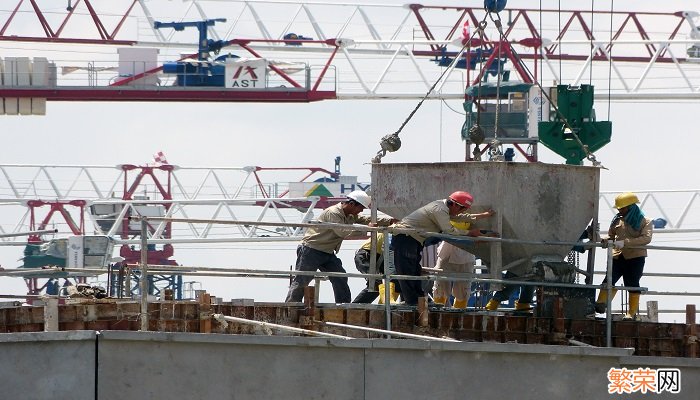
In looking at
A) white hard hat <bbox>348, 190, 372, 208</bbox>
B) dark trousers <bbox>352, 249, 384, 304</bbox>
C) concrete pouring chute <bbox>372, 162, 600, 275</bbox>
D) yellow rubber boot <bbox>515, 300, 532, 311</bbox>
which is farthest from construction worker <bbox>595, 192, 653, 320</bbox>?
white hard hat <bbox>348, 190, 372, 208</bbox>

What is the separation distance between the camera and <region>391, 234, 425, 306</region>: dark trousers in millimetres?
19047

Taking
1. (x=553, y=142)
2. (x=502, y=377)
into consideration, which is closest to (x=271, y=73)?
(x=553, y=142)

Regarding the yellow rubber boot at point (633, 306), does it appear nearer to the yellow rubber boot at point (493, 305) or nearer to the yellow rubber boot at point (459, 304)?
the yellow rubber boot at point (493, 305)

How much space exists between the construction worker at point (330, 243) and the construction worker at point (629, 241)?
3084mm

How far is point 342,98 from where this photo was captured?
262 feet

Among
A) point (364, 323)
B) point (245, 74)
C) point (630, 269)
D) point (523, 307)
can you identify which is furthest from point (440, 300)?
point (245, 74)

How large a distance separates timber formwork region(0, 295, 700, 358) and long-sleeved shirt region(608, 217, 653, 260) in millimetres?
1148

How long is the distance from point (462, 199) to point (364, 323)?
1.82 meters

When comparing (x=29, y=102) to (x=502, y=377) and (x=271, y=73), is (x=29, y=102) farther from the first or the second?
(x=502, y=377)

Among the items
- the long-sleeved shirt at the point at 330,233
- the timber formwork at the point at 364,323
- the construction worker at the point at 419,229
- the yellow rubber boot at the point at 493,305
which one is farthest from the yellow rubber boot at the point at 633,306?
the long-sleeved shirt at the point at 330,233

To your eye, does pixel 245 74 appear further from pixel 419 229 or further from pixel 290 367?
pixel 290 367

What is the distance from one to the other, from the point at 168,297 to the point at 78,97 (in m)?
60.5

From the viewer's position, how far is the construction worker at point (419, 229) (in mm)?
18688

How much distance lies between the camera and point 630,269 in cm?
2047
